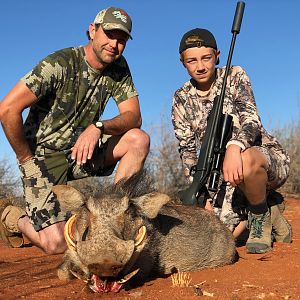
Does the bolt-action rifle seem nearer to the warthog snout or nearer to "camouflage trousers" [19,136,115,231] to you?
"camouflage trousers" [19,136,115,231]

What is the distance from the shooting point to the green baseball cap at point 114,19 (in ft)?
19.5

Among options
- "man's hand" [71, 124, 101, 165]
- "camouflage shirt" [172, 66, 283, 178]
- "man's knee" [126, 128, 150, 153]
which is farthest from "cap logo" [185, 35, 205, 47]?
"man's hand" [71, 124, 101, 165]

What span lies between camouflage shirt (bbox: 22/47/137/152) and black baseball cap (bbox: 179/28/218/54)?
96 cm

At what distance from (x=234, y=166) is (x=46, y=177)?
2220mm

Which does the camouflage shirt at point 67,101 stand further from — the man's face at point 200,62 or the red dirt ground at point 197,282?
the red dirt ground at point 197,282

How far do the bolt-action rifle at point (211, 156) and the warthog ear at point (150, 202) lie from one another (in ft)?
5.05

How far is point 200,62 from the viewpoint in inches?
247

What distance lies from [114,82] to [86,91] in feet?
1.25

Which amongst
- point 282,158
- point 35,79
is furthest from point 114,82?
point 282,158

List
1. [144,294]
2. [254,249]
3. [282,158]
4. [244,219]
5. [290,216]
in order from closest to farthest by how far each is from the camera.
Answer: [144,294] < [254,249] < [282,158] < [244,219] < [290,216]

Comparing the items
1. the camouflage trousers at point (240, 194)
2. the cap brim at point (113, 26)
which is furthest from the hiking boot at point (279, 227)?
the cap brim at point (113, 26)

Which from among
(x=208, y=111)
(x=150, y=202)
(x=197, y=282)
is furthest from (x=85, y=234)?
(x=208, y=111)

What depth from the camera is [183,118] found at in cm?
684

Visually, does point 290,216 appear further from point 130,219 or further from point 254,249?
point 130,219
